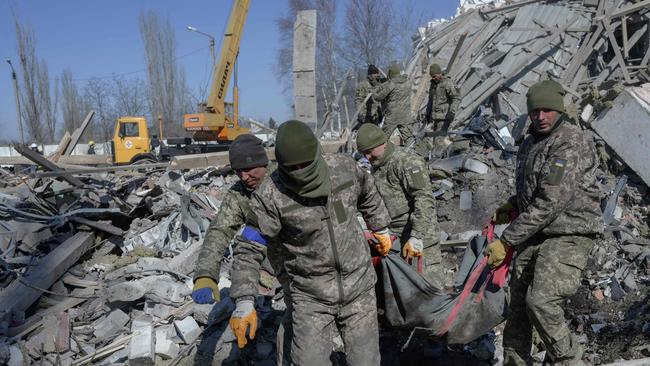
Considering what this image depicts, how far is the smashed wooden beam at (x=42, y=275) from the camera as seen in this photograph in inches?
191

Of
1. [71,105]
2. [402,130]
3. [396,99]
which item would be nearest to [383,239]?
[396,99]

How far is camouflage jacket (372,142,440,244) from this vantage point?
12.7ft

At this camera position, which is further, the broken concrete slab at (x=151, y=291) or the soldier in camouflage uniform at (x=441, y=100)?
the soldier in camouflage uniform at (x=441, y=100)

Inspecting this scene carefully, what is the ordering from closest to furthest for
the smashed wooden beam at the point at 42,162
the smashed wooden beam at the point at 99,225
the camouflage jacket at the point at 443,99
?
the smashed wooden beam at the point at 99,225 → the smashed wooden beam at the point at 42,162 → the camouflage jacket at the point at 443,99

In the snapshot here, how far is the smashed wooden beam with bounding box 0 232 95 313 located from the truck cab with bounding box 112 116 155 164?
8.52 meters

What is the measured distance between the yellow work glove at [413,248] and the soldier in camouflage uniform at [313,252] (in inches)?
33.8

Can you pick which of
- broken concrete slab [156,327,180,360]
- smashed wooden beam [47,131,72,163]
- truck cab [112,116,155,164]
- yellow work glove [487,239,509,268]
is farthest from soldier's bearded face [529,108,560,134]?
truck cab [112,116,155,164]

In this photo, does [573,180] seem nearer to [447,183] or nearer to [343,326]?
[343,326]

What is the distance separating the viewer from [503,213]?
12.0 feet

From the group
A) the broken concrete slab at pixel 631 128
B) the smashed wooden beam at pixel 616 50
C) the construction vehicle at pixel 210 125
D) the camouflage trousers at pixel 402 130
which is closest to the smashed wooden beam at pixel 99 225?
the camouflage trousers at pixel 402 130

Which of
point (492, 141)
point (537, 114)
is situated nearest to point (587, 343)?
point (537, 114)

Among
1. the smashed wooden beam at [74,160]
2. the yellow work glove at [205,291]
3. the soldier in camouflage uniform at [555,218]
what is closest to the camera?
the yellow work glove at [205,291]

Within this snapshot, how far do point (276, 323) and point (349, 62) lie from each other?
2898cm

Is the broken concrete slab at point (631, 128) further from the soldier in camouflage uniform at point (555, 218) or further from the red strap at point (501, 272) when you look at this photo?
the red strap at point (501, 272)
